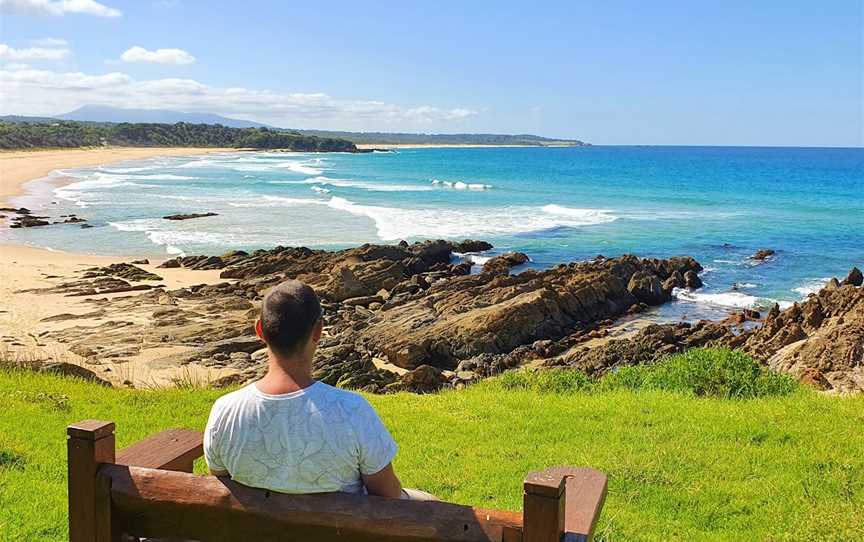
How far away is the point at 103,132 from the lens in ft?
428

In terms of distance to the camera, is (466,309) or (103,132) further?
(103,132)

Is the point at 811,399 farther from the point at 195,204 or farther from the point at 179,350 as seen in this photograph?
the point at 195,204

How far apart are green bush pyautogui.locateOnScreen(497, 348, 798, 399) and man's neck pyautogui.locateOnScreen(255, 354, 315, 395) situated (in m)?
6.10

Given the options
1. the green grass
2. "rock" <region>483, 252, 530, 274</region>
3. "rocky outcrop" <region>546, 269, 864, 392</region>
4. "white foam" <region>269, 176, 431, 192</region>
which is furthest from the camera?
"white foam" <region>269, 176, 431, 192</region>

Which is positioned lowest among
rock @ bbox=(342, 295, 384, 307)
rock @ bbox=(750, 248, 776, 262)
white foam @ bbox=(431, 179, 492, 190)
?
rock @ bbox=(342, 295, 384, 307)

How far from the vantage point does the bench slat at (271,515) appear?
7.86 ft

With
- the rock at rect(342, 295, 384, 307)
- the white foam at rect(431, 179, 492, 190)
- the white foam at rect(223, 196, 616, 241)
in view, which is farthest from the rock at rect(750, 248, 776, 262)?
the white foam at rect(431, 179, 492, 190)

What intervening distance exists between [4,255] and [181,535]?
93.1ft

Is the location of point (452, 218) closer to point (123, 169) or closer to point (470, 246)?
point (470, 246)

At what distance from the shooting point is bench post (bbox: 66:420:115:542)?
9.02ft

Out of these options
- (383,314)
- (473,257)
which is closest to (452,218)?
(473,257)

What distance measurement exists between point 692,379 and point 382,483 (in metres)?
6.31

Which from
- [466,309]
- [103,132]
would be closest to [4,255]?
[466,309]

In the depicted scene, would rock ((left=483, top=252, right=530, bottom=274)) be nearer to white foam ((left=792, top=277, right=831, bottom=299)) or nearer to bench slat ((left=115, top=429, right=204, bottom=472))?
white foam ((left=792, top=277, right=831, bottom=299))
